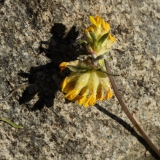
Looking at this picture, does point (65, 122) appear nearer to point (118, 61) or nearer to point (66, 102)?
point (66, 102)

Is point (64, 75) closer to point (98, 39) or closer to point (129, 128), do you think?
point (98, 39)

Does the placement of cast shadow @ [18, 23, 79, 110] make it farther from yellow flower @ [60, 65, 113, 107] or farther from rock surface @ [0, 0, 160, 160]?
yellow flower @ [60, 65, 113, 107]

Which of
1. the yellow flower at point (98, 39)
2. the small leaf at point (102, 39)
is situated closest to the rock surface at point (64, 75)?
the yellow flower at point (98, 39)

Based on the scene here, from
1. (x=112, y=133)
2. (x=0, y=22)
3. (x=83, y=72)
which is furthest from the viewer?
(x=112, y=133)

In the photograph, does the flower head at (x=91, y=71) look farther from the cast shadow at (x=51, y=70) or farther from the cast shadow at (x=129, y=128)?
the cast shadow at (x=129, y=128)

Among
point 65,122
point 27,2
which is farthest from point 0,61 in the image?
point 65,122

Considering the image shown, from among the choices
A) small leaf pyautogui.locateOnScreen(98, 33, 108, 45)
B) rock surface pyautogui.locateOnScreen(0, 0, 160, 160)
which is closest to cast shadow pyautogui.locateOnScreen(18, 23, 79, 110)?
rock surface pyautogui.locateOnScreen(0, 0, 160, 160)
